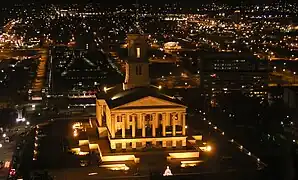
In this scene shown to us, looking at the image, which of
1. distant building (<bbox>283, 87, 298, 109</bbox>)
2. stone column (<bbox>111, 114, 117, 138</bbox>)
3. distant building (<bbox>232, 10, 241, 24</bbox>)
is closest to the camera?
stone column (<bbox>111, 114, 117, 138</bbox>)

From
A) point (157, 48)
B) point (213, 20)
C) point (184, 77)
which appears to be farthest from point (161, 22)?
point (184, 77)

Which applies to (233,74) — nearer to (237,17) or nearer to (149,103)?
(149,103)

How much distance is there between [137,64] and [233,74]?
1413 cm

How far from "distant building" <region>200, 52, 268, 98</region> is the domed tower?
9.90 metres

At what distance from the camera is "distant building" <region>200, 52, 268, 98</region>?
33344 millimetres

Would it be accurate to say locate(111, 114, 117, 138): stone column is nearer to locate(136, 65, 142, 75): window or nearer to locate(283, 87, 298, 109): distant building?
locate(136, 65, 142, 75): window

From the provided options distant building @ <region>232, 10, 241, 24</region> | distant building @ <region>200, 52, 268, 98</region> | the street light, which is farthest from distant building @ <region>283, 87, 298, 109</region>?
distant building @ <region>232, 10, 241, 24</region>

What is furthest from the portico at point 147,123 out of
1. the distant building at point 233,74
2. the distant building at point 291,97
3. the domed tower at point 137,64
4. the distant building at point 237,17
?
the distant building at point 237,17

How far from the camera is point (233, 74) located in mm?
35656

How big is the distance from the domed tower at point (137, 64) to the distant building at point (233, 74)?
32.5 ft

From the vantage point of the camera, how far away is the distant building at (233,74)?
1313 inches

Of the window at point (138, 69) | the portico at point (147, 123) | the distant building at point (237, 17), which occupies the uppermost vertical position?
the distant building at point (237, 17)

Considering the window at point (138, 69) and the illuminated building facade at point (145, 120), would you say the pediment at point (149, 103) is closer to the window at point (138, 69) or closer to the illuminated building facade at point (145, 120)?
the illuminated building facade at point (145, 120)

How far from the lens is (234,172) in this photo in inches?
747
